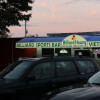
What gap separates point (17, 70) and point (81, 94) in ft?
9.03

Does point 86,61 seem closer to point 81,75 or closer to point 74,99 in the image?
point 81,75

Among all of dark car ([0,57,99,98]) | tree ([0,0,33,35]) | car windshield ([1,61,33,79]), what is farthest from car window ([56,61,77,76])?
tree ([0,0,33,35])

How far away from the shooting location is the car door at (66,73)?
284 inches

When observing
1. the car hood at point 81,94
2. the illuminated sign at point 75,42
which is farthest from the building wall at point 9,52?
the car hood at point 81,94

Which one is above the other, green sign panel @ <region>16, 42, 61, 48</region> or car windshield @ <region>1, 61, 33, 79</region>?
green sign panel @ <region>16, 42, 61, 48</region>

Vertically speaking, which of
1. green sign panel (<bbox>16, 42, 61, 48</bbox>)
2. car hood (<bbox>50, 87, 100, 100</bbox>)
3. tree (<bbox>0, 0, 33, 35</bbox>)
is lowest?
car hood (<bbox>50, 87, 100, 100</bbox>)

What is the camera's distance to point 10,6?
26.0 m

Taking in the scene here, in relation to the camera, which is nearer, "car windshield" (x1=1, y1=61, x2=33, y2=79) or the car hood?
the car hood

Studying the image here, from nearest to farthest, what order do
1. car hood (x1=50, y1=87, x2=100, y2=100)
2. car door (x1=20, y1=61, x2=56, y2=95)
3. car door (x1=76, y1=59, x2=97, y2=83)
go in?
car hood (x1=50, y1=87, x2=100, y2=100) → car door (x1=20, y1=61, x2=56, y2=95) → car door (x1=76, y1=59, x2=97, y2=83)

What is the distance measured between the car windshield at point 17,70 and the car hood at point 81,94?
2.07 meters

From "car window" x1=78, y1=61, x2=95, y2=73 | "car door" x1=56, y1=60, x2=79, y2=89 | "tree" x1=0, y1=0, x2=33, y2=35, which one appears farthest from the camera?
"tree" x1=0, y1=0, x2=33, y2=35

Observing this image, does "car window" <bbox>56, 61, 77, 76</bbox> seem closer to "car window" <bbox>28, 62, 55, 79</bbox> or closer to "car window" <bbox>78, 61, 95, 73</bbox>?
"car window" <bbox>28, 62, 55, 79</bbox>

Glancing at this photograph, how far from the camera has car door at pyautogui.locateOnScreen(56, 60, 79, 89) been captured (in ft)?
23.7

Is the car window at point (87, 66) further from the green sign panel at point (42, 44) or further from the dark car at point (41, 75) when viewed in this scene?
the green sign panel at point (42, 44)
